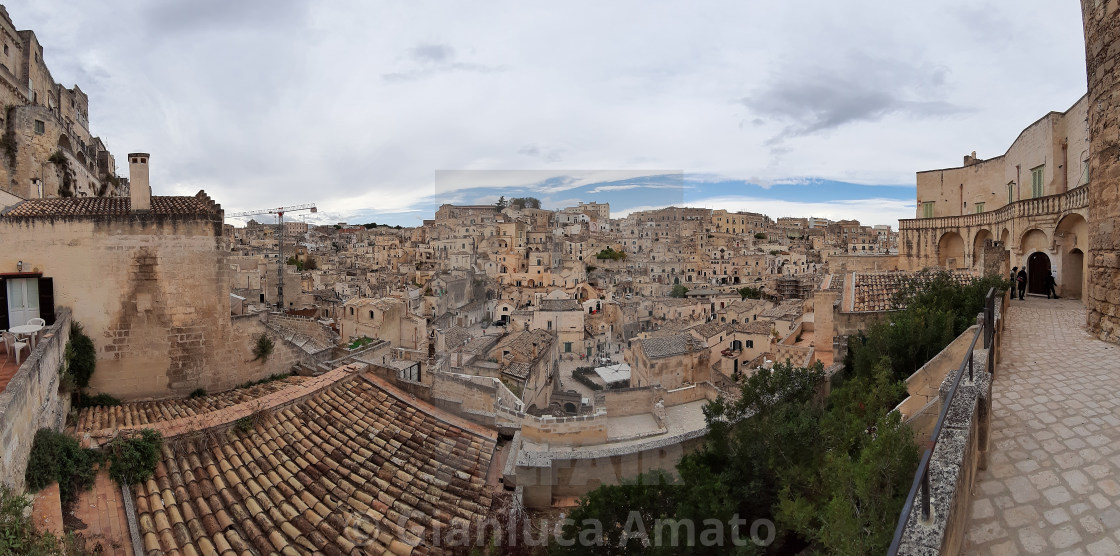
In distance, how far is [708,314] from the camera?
4156 centimetres

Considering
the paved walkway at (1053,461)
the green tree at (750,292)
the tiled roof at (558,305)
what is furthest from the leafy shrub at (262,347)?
the green tree at (750,292)

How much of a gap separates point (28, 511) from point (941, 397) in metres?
7.98

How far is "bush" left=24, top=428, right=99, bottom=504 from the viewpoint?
4.87 meters

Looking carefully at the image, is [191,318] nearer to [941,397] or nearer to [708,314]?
[941,397]

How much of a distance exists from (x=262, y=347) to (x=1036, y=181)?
21.5 metres

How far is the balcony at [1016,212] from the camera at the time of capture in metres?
12.1

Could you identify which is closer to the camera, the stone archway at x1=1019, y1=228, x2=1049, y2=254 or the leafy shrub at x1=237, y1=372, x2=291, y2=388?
the leafy shrub at x1=237, y1=372, x2=291, y2=388

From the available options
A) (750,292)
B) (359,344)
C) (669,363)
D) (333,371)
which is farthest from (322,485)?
(750,292)

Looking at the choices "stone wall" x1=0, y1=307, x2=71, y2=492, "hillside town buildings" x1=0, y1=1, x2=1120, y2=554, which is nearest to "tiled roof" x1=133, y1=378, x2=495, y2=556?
"hillside town buildings" x1=0, y1=1, x2=1120, y2=554

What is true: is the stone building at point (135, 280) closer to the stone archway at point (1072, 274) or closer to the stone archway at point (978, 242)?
the stone archway at point (1072, 274)

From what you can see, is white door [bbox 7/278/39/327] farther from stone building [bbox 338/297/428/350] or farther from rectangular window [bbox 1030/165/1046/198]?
rectangular window [bbox 1030/165/1046/198]

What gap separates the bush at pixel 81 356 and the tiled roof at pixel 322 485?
2956 millimetres

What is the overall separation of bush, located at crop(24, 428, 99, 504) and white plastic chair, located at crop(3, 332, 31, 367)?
174 cm

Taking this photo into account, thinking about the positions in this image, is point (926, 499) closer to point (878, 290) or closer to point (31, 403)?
point (31, 403)
